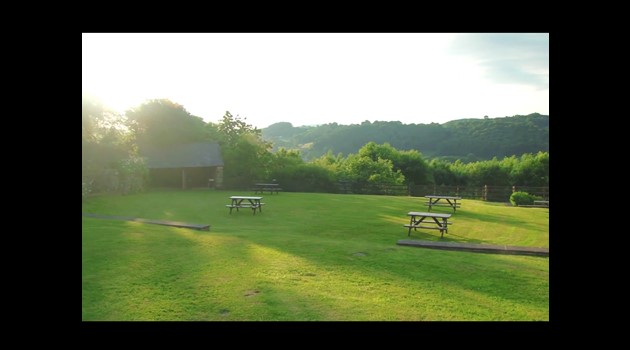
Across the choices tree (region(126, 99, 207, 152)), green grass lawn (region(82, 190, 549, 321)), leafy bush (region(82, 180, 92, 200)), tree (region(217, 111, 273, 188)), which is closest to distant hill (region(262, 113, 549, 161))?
tree (region(126, 99, 207, 152))

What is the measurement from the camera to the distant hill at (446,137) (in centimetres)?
4756

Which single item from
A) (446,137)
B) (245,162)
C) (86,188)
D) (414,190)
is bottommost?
(414,190)

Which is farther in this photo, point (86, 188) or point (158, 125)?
point (158, 125)

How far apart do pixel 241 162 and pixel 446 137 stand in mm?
40010

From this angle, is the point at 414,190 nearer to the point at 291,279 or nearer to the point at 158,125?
the point at 158,125

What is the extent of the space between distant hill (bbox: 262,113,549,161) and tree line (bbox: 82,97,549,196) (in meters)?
7.23

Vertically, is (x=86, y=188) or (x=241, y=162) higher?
(x=241, y=162)

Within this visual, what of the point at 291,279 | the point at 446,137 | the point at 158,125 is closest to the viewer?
the point at 291,279

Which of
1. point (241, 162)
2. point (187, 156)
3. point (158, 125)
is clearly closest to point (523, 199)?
point (241, 162)

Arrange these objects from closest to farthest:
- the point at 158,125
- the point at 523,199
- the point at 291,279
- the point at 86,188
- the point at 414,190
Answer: the point at 291,279, the point at 86,188, the point at 523,199, the point at 414,190, the point at 158,125

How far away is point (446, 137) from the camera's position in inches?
2451

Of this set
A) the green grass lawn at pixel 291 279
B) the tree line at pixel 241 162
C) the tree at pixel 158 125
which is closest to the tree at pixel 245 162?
the tree line at pixel 241 162
